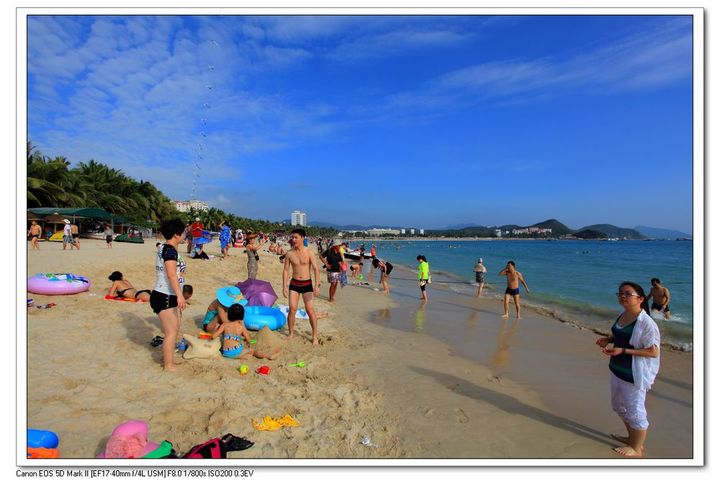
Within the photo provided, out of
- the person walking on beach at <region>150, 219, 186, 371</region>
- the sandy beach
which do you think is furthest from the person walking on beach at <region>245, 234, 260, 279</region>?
the person walking on beach at <region>150, 219, 186, 371</region>

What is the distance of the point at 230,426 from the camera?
3.44 m

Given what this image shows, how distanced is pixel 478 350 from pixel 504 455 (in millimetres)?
3533

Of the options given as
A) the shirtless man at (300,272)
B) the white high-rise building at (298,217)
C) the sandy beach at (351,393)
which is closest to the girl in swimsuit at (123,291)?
the sandy beach at (351,393)

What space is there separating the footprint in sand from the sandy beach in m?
0.02

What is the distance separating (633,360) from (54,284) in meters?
10.0

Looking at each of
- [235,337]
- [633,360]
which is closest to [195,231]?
[235,337]

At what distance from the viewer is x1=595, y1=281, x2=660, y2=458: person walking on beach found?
3076 mm

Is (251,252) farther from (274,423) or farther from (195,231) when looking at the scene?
(274,423)

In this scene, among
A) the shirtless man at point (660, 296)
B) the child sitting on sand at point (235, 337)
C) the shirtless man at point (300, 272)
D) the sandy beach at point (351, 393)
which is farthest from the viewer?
the shirtless man at point (660, 296)

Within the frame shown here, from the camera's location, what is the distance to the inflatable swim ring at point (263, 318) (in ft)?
22.1

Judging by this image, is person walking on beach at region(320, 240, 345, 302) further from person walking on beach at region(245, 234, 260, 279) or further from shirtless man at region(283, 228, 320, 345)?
shirtless man at region(283, 228, 320, 345)

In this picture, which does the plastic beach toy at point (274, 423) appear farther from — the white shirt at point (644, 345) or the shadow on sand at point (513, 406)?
the white shirt at point (644, 345)

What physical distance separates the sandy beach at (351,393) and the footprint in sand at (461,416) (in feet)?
0.08
